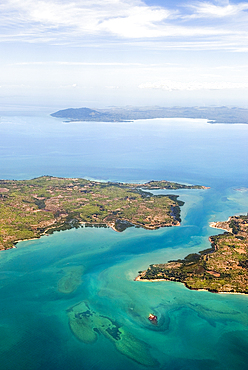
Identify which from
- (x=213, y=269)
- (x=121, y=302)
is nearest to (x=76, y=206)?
(x=121, y=302)

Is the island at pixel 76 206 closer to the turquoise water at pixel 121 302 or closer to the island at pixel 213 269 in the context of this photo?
the turquoise water at pixel 121 302

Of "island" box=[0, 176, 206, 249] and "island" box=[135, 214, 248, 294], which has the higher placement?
"island" box=[0, 176, 206, 249]

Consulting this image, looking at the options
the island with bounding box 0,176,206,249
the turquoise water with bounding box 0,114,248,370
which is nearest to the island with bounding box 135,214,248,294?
the turquoise water with bounding box 0,114,248,370

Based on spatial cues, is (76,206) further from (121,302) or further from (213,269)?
(213,269)

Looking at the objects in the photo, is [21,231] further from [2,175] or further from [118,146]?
[118,146]

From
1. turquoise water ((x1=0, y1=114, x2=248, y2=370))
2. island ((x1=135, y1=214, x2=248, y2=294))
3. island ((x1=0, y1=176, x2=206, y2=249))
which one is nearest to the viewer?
turquoise water ((x1=0, y1=114, x2=248, y2=370))

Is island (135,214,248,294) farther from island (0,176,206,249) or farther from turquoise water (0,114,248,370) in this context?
island (0,176,206,249)
